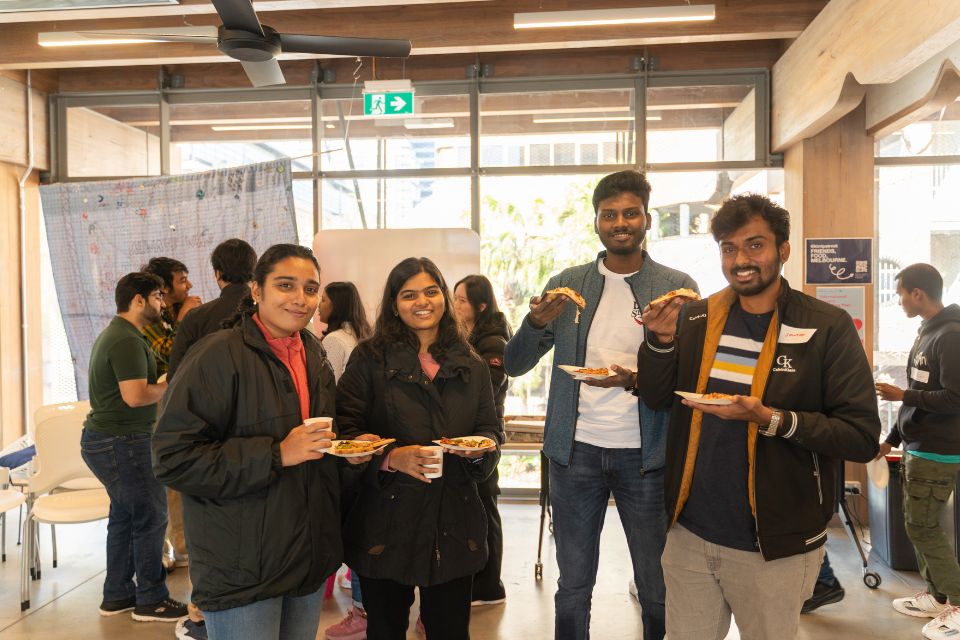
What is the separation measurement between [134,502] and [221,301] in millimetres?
1176

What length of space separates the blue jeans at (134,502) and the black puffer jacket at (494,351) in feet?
5.51

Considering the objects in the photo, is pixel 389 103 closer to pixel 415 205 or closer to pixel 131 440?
pixel 415 205

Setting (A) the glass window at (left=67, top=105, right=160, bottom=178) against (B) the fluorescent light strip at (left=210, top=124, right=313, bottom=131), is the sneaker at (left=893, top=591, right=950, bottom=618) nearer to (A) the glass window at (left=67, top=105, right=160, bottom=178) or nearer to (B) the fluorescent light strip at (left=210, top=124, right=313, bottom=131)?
(B) the fluorescent light strip at (left=210, top=124, right=313, bottom=131)

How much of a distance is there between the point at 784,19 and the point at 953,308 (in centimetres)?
254

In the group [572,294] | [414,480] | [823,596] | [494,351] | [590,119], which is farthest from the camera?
[590,119]

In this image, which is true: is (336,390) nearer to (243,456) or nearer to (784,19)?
(243,456)

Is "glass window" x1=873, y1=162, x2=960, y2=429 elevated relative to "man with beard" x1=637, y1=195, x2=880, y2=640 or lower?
elevated

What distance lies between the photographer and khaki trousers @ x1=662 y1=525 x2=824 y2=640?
1899 mm

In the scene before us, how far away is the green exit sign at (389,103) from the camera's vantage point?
599 centimetres

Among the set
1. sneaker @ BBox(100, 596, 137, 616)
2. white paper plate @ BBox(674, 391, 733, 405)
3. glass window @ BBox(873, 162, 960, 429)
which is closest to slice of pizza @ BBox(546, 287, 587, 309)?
white paper plate @ BBox(674, 391, 733, 405)

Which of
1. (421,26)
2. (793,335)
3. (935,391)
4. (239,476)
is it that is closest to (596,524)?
(793,335)

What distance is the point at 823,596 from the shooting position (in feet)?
12.4

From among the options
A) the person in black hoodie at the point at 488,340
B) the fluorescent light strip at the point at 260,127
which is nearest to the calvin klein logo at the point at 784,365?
the person in black hoodie at the point at 488,340

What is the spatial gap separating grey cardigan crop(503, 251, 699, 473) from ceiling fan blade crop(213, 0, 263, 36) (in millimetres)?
1816
